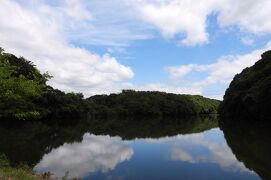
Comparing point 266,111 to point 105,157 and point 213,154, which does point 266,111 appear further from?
point 105,157

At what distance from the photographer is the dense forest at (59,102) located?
17.9m

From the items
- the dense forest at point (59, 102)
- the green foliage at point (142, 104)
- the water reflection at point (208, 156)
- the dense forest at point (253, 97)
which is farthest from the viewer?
the green foliage at point (142, 104)

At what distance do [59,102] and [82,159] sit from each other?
52354 millimetres

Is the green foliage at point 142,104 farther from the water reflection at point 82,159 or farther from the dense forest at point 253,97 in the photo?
the water reflection at point 82,159

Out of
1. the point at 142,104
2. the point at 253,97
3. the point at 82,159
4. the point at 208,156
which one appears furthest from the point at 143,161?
the point at 142,104

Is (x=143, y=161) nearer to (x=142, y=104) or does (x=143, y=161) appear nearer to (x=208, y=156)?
(x=208, y=156)

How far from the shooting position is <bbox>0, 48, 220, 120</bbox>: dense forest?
17.9m

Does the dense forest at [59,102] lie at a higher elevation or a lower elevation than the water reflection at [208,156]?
higher

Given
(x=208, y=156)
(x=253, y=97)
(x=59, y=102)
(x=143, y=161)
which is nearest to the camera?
(x=143, y=161)

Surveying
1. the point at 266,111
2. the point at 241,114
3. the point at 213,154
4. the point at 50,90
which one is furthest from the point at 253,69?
the point at 213,154

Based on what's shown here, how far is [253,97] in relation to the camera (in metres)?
64.9

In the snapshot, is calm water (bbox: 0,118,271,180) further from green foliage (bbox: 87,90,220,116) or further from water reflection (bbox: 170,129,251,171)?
green foliage (bbox: 87,90,220,116)

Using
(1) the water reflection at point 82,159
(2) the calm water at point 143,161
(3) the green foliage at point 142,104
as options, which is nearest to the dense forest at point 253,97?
(2) the calm water at point 143,161

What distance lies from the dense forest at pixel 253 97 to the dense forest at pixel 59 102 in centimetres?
3112
